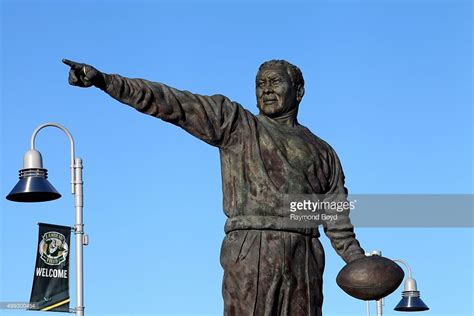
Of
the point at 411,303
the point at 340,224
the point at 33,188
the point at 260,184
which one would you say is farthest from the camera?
the point at 411,303

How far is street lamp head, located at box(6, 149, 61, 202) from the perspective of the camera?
23.2 meters

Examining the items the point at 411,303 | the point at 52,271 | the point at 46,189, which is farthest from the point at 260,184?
the point at 411,303

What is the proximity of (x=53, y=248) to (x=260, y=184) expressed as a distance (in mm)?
7940

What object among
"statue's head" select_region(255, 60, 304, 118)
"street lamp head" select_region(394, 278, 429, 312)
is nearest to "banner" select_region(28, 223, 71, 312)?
"statue's head" select_region(255, 60, 304, 118)

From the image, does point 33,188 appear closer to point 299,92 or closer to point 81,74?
point 299,92

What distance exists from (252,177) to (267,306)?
139 centimetres

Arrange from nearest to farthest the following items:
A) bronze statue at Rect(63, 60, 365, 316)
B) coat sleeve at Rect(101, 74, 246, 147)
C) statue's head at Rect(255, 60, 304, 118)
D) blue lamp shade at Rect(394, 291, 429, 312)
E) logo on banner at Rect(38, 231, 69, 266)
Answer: coat sleeve at Rect(101, 74, 246, 147)
bronze statue at Rect(63, 60, 365, 316)
statue's head at Rect(255, 60, 304, 118)
logo on banner at Rect(38, 231, 69, 266)
blue lamp shade at Rect(394, 291, 429, 312)

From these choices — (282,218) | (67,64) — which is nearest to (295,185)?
(282,218)

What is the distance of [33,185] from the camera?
23219 mm

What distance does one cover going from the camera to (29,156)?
77.7ft

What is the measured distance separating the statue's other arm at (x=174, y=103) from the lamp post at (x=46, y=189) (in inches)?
238

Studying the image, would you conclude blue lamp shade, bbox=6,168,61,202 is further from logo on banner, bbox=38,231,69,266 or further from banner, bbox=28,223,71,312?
logo on banner, bbox=38,231,69,266

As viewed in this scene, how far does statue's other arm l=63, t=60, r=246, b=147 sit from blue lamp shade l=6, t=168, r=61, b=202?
19.8 ft

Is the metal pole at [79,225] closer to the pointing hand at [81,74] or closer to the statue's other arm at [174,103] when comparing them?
the statue's other arm at [174,103]
